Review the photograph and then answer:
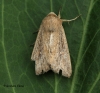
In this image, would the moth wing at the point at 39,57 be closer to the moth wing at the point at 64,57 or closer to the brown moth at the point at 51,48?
the brown moth at the point at 51,48

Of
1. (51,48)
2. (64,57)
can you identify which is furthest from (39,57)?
(64,57)

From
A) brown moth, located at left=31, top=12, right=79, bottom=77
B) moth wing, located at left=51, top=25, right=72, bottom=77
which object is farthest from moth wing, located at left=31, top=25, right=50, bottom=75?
moth wing, located at left=51, top=25, right=72, bottom=77

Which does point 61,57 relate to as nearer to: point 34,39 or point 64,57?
point 64,57

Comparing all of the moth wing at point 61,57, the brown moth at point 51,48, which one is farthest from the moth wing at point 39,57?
the moth wing at point 61,57

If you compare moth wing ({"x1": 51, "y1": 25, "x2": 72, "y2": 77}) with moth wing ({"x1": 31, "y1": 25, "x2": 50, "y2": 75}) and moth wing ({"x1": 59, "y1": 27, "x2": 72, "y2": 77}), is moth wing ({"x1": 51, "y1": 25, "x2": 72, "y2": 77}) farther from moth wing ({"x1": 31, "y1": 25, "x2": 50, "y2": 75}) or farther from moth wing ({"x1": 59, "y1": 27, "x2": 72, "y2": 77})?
moth wing ({"x1": 31, "y1": 25, "x2": 50, "y2": 75})

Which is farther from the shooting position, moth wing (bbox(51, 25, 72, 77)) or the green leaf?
moth wing (bbox(51, 25, 72, 77))

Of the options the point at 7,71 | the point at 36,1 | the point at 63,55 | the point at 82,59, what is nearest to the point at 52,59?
the point at 63,55
